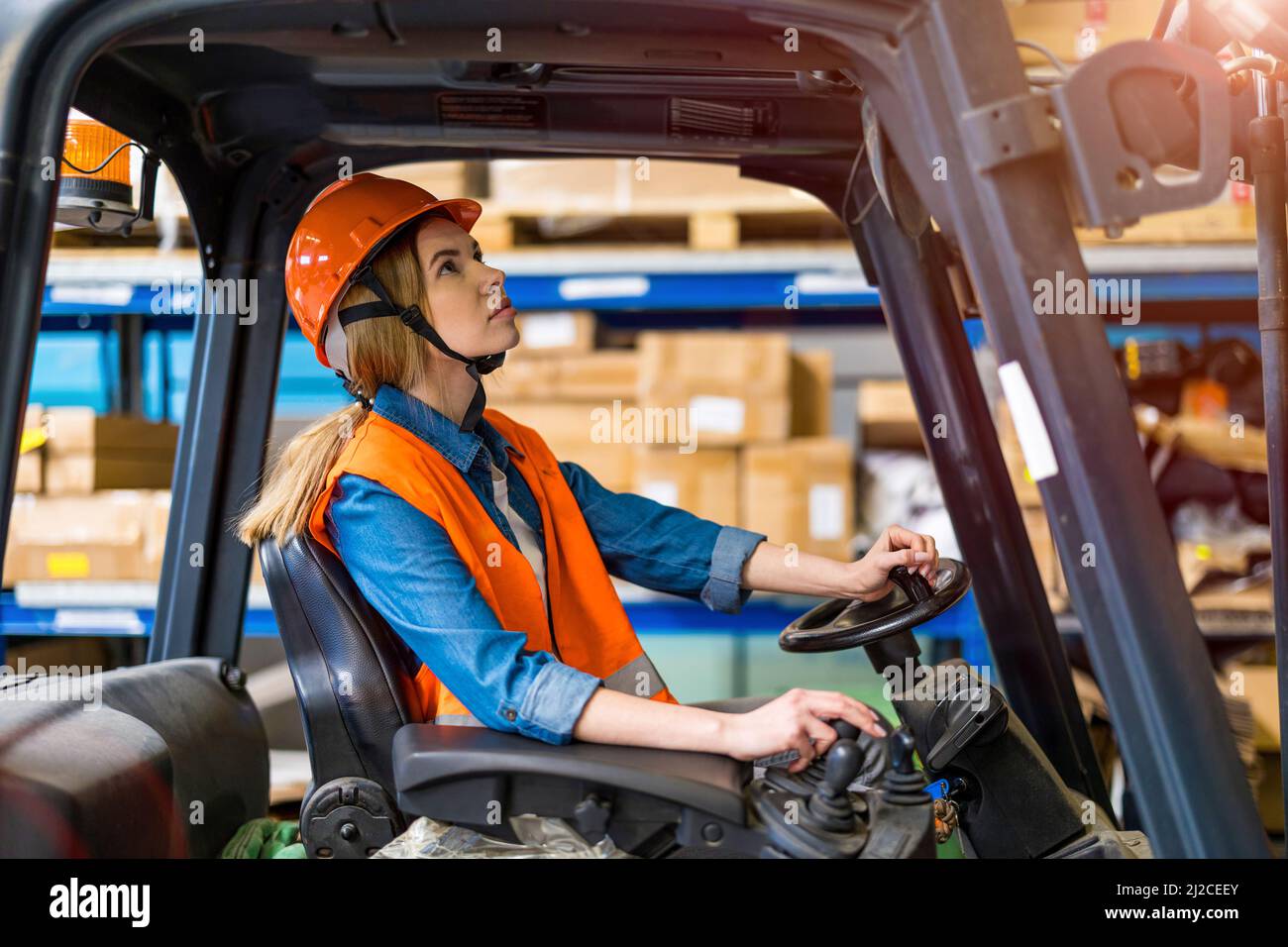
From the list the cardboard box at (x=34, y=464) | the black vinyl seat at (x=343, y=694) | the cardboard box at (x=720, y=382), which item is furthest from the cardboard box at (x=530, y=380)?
the black vinyl seat at (x=343, y=694)

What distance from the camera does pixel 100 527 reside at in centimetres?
498

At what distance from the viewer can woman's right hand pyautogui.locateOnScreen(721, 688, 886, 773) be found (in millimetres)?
1574

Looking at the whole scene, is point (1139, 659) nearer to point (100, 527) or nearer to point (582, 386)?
point (582, 386)

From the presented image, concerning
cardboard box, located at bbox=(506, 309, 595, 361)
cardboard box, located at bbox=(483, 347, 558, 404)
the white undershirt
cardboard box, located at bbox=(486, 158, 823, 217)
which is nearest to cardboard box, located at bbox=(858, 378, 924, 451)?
cardboard box, located at bbox=(486, 158, 823, 217)

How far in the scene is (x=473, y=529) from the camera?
193 centimetres

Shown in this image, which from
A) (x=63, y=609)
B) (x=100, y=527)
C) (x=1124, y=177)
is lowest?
(x=63, y=609)

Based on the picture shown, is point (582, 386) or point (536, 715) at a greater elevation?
point (582, 386)

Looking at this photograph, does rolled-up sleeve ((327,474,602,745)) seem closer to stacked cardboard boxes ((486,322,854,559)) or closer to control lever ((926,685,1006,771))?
control lever ((926,685,1006,771))

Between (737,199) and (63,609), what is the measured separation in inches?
134

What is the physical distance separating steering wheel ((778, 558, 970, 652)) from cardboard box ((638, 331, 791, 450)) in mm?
2713

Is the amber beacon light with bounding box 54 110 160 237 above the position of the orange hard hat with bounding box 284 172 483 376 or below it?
above

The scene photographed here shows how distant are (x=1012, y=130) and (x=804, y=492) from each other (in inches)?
148

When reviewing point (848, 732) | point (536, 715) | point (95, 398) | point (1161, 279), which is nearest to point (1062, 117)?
point (848, 732)
